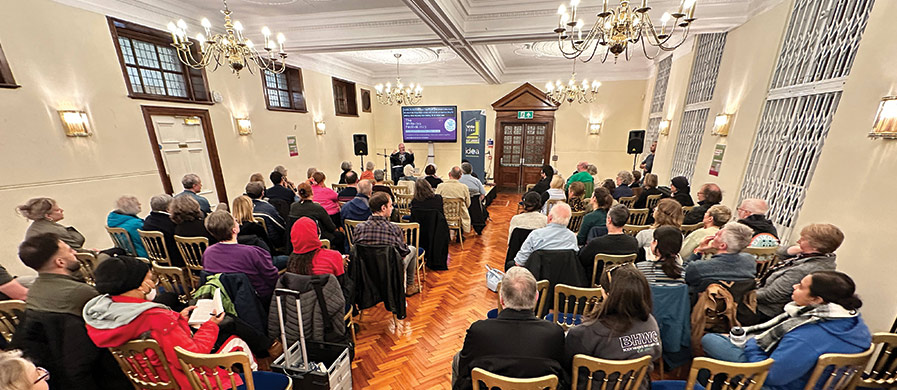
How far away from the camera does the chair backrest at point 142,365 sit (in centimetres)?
126

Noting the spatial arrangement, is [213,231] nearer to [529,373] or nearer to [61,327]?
[61,327]

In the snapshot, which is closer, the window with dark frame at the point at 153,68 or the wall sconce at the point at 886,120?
the wall sconce at the point at 886,120

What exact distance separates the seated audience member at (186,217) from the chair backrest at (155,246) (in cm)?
16

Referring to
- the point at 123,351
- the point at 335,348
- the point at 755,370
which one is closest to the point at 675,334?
the point at 755,370

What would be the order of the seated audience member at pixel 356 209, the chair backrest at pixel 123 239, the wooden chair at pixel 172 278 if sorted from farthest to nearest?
the seated audience member at pixel 356 209, the chair backrest at pixel 123 239, the wooden chair at pixel 172 278

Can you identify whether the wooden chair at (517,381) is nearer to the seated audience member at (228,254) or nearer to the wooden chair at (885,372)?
the wooden chair at (885,372)

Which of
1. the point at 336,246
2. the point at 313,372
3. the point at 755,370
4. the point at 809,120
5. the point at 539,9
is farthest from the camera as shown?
the point at 539,9

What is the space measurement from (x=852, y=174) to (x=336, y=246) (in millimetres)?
4746

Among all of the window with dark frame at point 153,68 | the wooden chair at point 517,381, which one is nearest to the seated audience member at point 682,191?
the wooden chair at point 517,381

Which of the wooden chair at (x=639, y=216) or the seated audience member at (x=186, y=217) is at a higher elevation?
the seated audience member at (x=186, y=217)

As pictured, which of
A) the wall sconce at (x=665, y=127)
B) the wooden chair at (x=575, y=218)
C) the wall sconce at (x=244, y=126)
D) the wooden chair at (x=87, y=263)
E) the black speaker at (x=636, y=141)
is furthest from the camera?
the black speaker at (x=636, y=141)

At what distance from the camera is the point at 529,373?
123cm

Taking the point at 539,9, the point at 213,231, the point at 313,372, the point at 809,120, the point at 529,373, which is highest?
the point at 539,9

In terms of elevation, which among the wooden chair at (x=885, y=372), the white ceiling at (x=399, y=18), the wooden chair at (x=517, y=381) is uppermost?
the white ceiling at (x=399, y=18)
